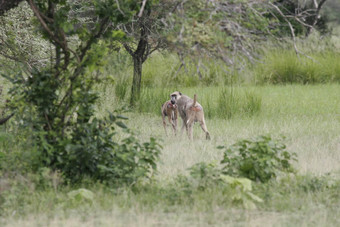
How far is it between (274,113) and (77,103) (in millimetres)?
8387

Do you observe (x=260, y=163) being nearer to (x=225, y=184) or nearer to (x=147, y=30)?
(x=225, y=184)

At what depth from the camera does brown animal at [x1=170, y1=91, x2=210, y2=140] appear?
9.61 m

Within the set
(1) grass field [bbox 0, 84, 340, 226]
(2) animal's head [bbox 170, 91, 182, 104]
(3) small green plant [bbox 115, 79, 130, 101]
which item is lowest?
(3) small green plant [bbox 115, 79, 130, 101]

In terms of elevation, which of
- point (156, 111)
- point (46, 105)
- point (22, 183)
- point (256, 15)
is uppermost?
point (256, 15)

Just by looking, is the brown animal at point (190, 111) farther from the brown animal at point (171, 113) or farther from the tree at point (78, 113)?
the tree at point (78, 113)

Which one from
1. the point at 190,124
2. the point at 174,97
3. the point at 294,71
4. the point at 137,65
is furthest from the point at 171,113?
the point at 294,71

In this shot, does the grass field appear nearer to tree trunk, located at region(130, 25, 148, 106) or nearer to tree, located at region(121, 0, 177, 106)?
tree, located at region(121, 0, 177, 106)

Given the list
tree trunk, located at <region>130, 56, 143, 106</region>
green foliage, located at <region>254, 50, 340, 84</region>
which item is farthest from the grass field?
green foliage, located at <region>254, 50, 340, 84</region>

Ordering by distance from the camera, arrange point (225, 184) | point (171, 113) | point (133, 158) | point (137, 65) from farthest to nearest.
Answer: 1. point (137, 65)
2. point (171, 113)
3. point (133, 158)
4. point (225, 184)

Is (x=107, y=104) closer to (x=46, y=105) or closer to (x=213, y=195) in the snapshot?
(x=46, y=105)

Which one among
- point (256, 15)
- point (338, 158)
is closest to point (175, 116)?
point (338, 158)

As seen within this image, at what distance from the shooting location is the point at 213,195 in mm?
5758

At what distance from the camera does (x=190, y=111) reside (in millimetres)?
9641

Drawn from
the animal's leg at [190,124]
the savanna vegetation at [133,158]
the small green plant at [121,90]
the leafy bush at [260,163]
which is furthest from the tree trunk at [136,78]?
the leafy bush at [260,163]
